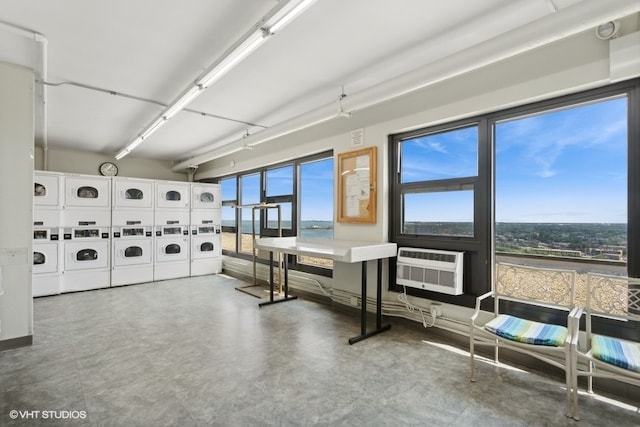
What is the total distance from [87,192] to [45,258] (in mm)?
1282

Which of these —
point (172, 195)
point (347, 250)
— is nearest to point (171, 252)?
point (172, 195)

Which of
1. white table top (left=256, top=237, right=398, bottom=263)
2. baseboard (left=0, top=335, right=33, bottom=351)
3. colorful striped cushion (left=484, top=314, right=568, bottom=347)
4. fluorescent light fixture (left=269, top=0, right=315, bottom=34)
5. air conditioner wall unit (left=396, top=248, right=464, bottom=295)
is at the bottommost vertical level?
baseboard (left=0, top=335, right=33, bottom=351)

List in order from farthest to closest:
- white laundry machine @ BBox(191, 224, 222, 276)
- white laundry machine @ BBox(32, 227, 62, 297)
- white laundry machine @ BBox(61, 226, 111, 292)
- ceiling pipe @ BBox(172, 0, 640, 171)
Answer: white laundry machine @ BBox(191, 224, 222, 276) → white laundry machine @ BBox(61, 226, 111, 292) → white laundry machine @ BBox(32, 227, 62, 297) → ceiling pipe @ BBox(172, 0, 640, 171)

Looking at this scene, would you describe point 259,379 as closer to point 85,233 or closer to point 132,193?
point 85,233

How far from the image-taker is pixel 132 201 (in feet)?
20.1

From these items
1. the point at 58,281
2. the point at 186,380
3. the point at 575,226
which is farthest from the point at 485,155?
the point at 58,281

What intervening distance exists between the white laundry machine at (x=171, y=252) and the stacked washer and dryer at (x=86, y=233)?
2.76 ft

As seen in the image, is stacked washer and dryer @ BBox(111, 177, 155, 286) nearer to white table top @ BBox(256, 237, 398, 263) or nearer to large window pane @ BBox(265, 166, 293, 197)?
large window pane @ BBox(265, 166, 293, 197)

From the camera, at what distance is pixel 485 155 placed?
312 centimetres

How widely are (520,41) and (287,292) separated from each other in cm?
428

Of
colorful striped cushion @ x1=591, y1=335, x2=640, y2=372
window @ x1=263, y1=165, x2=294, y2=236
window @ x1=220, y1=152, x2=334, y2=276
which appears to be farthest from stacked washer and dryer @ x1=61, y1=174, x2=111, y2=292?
colorful striped cushion @ x1=591, y1=335, x2=640, y2=372

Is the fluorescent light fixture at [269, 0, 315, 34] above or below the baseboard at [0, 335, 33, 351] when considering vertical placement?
above

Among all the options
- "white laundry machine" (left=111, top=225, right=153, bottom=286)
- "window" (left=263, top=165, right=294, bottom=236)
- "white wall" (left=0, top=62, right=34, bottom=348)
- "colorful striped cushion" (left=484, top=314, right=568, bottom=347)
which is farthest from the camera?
"white laundry machine" (left=111, top=225, right=153, bottom=286)

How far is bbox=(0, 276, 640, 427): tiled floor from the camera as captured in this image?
6.73ft
